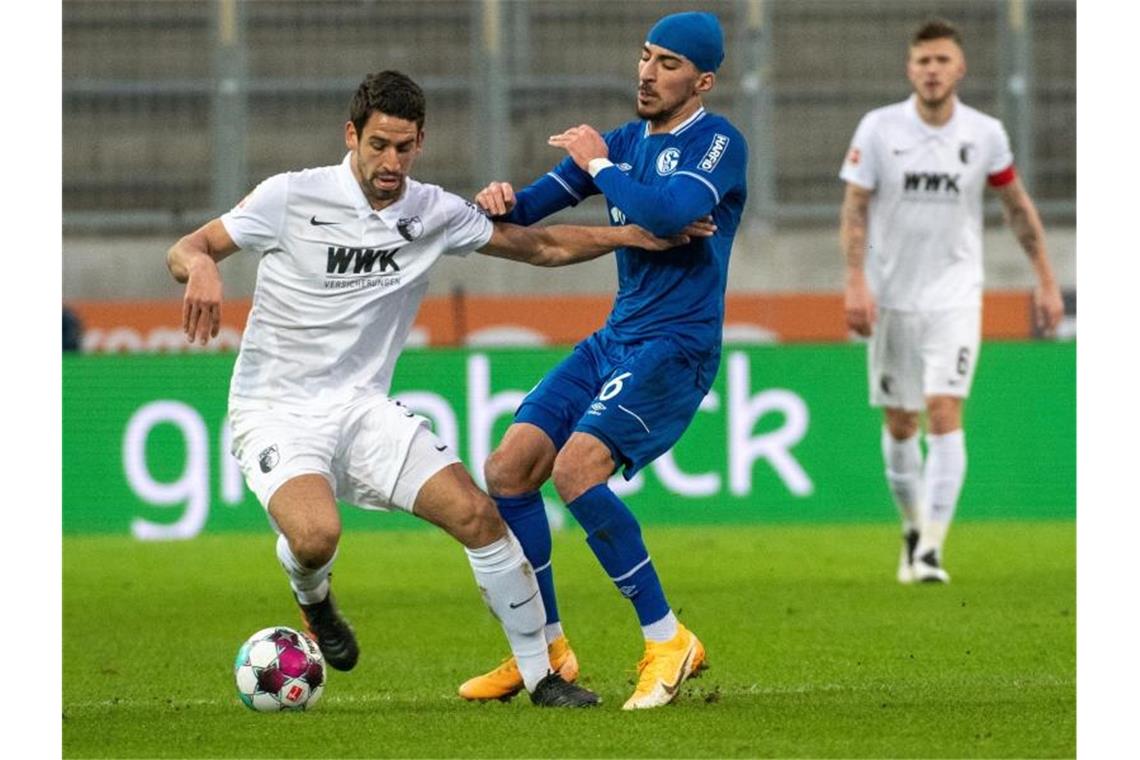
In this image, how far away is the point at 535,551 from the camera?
6832 mm

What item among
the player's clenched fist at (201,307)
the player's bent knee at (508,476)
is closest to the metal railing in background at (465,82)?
the player's bent knee at (508,476)

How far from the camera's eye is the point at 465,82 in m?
16.3

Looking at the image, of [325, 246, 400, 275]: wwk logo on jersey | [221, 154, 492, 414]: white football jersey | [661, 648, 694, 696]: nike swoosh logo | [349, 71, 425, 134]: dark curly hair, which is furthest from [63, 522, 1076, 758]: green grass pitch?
[349, 71, 425, 134]: dark curly hair

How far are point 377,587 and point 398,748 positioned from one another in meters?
5.20

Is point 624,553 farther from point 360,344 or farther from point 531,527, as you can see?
point 360,344

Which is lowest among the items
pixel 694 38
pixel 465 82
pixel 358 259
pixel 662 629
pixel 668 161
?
pixel 662 629

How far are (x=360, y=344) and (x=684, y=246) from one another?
1.11m

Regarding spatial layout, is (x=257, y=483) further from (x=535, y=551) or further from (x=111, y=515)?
(x=111, y=515)

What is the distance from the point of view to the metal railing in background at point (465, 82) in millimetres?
16188

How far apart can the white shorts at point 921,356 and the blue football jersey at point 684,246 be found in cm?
397

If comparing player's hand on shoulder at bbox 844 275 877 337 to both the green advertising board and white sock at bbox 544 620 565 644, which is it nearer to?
the green advertising board


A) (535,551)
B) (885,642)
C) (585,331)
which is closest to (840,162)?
(585,331)

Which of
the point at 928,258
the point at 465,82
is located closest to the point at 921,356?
the point at 928,258

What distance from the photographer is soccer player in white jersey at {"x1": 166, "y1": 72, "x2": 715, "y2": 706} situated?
6.54 metres
